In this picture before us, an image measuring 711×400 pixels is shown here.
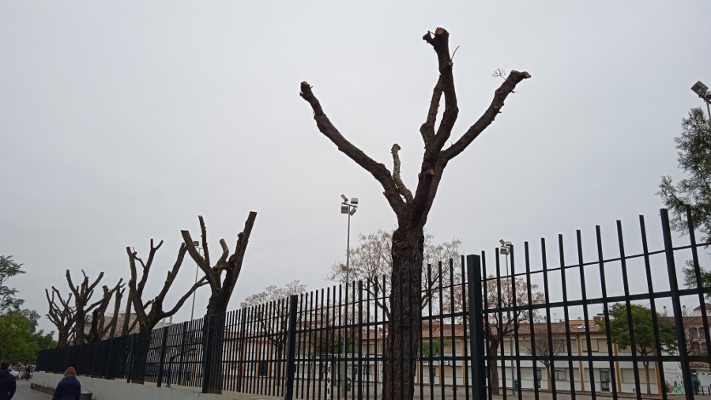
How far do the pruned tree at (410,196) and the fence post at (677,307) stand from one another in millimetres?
2361

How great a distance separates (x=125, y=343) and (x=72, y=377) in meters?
6.37

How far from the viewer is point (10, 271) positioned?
5356 centimetres

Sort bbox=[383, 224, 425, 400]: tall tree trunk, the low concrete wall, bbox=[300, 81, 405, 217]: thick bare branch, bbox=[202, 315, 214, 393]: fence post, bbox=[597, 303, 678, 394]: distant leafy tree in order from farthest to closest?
bbox=[202, 315, 214, 393]: fence post → the low concrete wall → bbox=[300, 81, 405, 217]: thick bare branch → bbox=[383, 224, 425, 400]: tall tree trunk → bbox=[597, 303, 678, 394]: distant leafy tree

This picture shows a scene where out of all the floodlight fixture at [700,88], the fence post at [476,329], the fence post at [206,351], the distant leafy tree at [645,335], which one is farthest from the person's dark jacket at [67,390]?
the floodlight fixture at [700,88]

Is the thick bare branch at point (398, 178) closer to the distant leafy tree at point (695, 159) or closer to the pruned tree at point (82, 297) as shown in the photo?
the distant leafy tree at point (695, 159)

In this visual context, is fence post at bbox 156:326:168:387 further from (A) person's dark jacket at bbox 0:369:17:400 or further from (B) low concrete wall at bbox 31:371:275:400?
(A) person's dark jacket at bbox 0:369:17:400

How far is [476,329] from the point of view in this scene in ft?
14.6

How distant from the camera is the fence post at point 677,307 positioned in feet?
10.1

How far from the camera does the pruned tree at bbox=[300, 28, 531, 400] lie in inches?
Result: 213

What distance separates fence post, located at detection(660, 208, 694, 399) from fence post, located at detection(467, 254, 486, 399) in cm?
155

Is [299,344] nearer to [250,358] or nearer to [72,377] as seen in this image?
[250,358]

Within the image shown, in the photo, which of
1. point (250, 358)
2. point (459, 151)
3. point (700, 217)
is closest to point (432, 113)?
point (459, 151)

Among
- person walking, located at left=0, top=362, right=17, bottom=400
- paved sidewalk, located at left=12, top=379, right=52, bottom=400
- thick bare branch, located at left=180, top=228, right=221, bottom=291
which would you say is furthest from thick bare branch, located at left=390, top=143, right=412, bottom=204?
paved sidewalk, located at left=12, top=379, right=52, bottom=400

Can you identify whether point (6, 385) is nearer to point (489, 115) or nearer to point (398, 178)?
point (398, 178)
